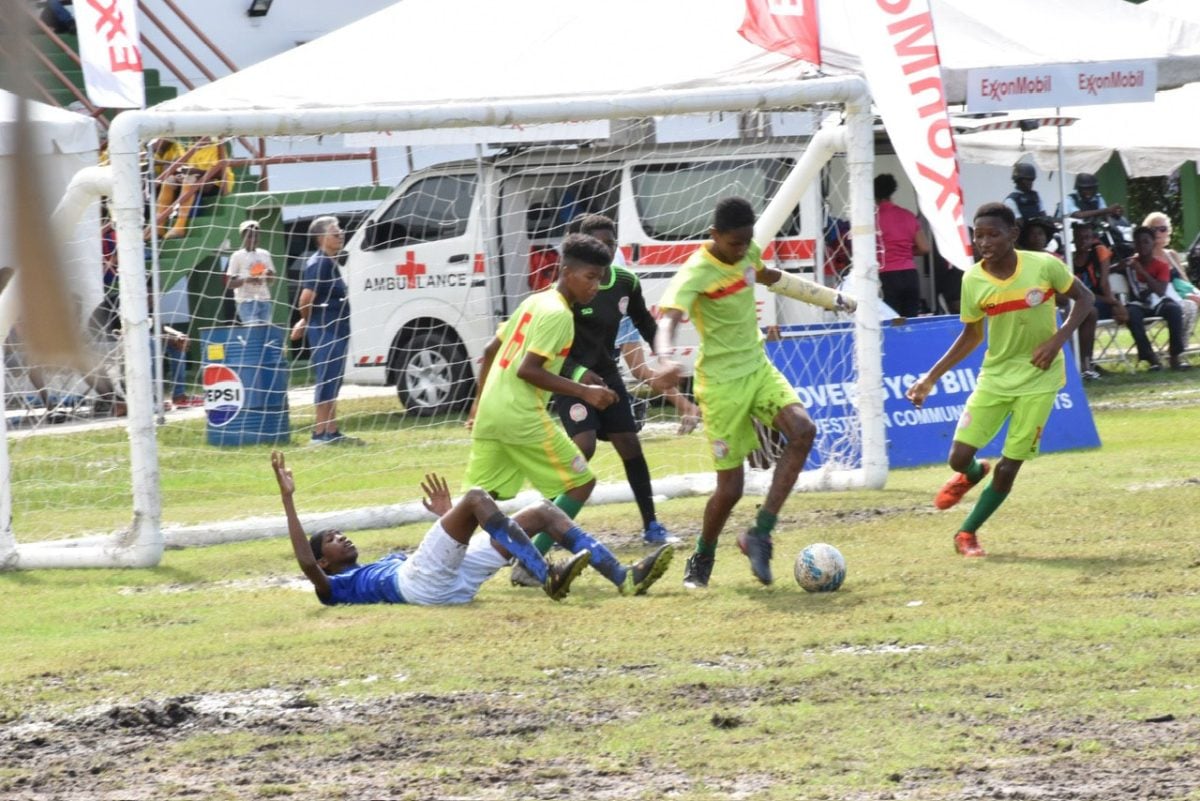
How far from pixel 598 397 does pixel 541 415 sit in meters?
0.47

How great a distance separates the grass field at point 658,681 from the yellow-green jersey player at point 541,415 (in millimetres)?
280

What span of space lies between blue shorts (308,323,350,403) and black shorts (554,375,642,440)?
Answer: 243 inches

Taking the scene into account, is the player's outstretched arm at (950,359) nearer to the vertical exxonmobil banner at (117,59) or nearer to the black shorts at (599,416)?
the black shorts at (599,416)

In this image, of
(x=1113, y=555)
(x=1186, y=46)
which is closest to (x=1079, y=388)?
(x=1113, y=555)

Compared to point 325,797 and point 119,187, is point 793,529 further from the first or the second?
point 325,797

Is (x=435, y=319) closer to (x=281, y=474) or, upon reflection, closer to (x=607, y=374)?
(x=607, y=374)

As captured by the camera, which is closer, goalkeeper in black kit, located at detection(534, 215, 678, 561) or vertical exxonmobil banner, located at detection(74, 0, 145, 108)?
goalkeeper in black kit, located at detection(534, 215, 678, 561)

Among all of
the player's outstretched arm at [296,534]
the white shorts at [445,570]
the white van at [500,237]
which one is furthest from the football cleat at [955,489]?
the white van at [500,237]

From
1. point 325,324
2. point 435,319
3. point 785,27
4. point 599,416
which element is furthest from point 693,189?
point 599,416

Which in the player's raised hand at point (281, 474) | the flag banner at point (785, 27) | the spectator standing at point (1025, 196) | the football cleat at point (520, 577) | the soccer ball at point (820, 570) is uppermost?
the flag banner at point (785, 27)

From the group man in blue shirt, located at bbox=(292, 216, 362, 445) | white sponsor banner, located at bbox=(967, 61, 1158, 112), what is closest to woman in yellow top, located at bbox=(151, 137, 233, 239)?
man in blue shirt, located at bbox=(292, 216, 362, 445)

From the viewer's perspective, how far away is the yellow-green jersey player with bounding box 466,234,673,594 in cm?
800

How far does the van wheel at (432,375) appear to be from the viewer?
662 inches

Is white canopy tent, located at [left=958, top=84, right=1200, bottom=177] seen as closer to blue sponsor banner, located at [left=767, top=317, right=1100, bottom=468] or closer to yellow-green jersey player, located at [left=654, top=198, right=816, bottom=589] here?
blue sponsor banner, located at [left=767, top=317, right=1100, bottom=468]
